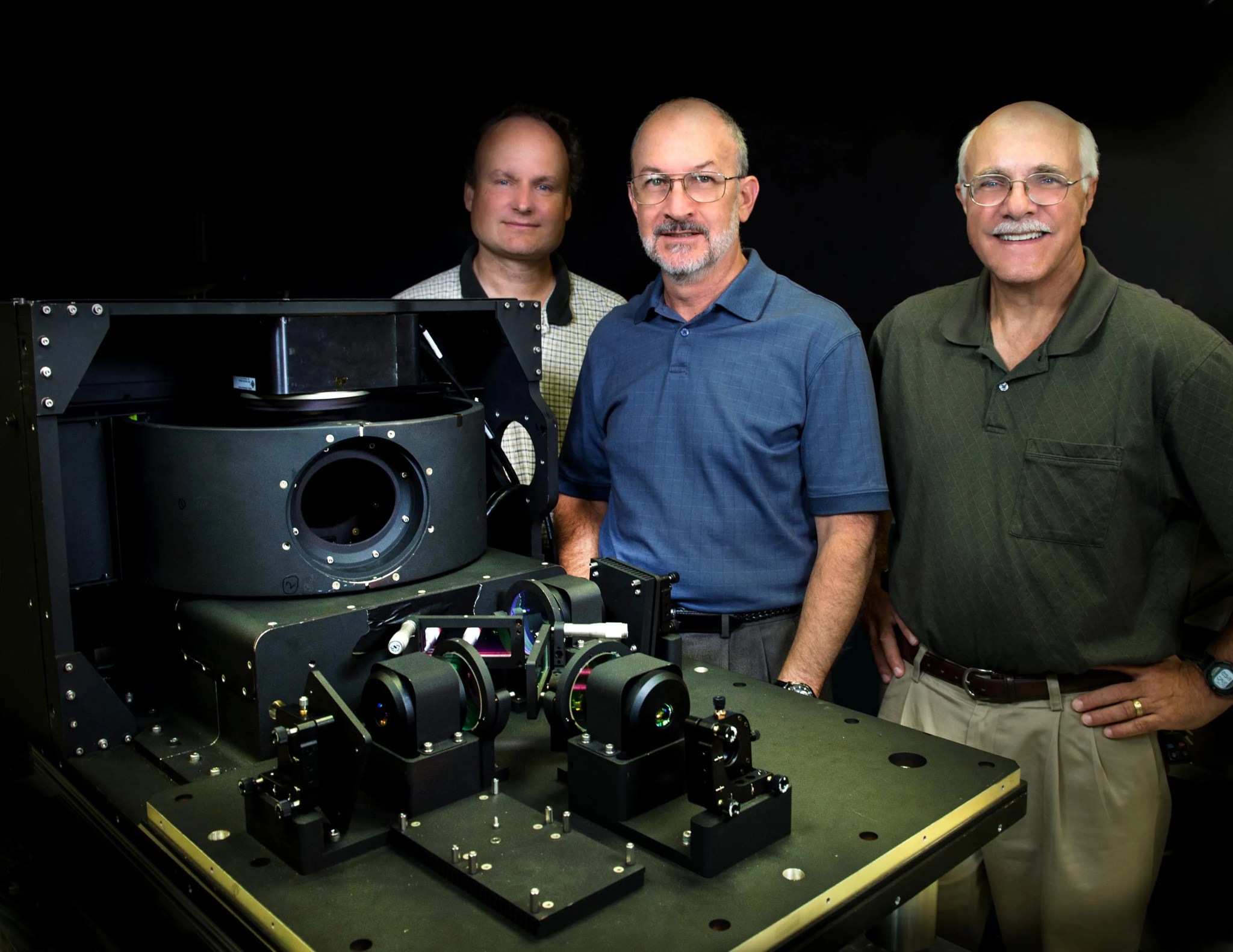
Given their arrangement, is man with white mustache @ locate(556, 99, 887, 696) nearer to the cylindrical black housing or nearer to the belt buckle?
the belt buckle

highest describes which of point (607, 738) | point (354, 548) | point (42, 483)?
point (42, 483)

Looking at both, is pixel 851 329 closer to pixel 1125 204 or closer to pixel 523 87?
pixel 1125 204

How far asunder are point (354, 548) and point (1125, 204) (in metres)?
1.83

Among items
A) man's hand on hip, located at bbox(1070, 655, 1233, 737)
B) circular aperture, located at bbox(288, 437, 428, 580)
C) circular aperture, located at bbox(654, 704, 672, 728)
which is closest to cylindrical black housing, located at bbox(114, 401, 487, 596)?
circular aperture, located at bbox(288, 437, 428, 580)

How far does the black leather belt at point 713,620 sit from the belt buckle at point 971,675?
39cm

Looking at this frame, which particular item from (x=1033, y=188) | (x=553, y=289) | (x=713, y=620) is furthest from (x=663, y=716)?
(x=553, y=289)

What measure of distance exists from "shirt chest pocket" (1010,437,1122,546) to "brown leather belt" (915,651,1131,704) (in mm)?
270

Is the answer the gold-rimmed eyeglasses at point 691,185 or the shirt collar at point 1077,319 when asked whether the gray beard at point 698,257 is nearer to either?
the gold-rimmed eyeglasses at point 691,185

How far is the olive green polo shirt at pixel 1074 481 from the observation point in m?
1.92

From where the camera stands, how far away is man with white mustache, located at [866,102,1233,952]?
196cm

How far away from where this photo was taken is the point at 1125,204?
2422mm

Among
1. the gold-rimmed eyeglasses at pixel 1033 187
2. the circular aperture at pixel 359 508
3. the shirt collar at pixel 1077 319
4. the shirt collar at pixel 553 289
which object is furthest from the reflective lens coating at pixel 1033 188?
the circular aperture at pixel 359 508

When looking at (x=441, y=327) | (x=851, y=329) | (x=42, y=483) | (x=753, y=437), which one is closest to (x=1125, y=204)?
(x=851, y=329)

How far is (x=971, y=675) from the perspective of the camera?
214 cm
